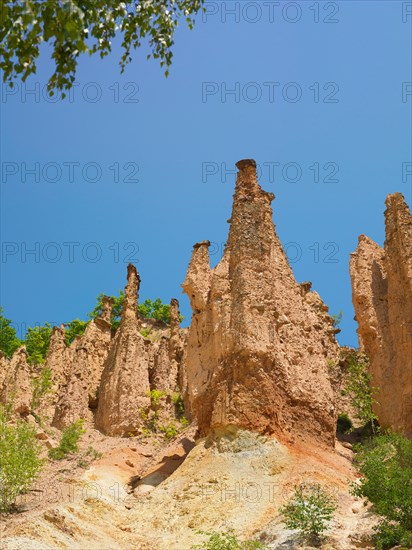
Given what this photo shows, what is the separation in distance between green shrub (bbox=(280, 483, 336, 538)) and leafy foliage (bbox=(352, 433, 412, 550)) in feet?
2.78

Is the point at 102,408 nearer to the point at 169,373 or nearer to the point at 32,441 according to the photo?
the point at 169,373

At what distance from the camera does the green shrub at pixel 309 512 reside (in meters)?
13.3

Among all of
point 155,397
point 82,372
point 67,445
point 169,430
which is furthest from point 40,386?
point 67,445

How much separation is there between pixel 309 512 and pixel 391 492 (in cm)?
167

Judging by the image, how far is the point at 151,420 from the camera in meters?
26.7

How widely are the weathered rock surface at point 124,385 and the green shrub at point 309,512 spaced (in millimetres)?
12019

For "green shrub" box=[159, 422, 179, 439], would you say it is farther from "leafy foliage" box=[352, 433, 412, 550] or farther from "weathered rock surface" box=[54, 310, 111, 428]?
"leafy foliage" box=[352, 433, 412, 550]

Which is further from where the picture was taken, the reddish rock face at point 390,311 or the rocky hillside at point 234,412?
the reddish rock face at point 390,311

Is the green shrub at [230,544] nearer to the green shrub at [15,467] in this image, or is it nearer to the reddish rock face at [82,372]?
the green shrub at [15,467]

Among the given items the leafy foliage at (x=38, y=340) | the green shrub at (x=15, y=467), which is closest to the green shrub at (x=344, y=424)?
the green shrub at (x=15, y=467)

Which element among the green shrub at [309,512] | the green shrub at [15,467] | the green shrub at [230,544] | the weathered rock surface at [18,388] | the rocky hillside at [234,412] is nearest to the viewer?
the green shrub at [230,544]

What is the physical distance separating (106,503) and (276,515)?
186 inches

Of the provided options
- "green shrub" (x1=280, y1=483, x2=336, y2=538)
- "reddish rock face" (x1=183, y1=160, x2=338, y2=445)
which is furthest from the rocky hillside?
"green shrub" (x1=280, y1=483, x2=336, y2=538)

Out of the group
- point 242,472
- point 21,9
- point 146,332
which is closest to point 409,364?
point 242,472
